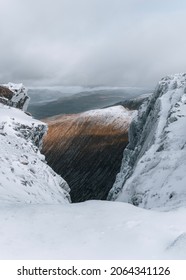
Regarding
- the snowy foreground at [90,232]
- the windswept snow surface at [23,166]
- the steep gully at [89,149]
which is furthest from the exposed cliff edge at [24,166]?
the steep gully at [89,149]

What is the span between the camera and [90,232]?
15.8 metres

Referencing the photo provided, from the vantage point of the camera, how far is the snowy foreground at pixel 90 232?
1402 centimetres

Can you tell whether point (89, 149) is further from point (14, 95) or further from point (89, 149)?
point (14, 95)

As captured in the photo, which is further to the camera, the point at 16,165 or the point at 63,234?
the point at 16,165

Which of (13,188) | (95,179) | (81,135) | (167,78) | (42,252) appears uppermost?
(167,78)

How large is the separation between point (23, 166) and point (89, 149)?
8587cm

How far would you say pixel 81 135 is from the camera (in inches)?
5315

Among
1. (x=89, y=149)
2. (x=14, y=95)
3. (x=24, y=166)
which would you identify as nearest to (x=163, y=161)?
(x=24, y=166)

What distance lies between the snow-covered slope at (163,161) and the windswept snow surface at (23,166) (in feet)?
27.7

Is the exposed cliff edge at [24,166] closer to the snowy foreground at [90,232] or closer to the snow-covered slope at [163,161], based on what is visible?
the snowy foreground at [90,232]

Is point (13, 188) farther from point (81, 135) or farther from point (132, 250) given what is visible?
point (81, 135)

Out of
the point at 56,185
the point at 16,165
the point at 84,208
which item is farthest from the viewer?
the point at 56,185
